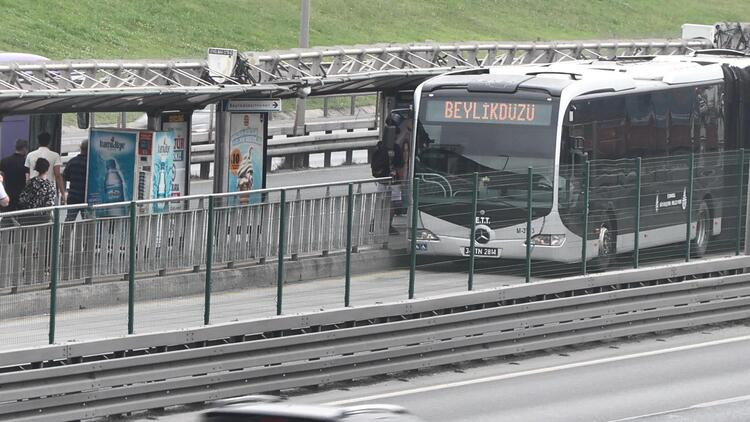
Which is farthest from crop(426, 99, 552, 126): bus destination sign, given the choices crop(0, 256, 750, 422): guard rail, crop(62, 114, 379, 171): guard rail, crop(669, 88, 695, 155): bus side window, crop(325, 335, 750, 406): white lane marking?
crop(62, 114, 379, 171): guard rail

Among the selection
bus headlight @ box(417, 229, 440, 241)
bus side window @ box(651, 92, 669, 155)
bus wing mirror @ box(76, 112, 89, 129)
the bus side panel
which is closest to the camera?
bus headlight @ box(417, 229, 440, 241)

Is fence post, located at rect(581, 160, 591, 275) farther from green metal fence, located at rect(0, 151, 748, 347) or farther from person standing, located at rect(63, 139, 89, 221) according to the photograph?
person standing, located at rect(63, 139, 89, 221)

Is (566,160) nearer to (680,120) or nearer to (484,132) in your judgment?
(484,132)

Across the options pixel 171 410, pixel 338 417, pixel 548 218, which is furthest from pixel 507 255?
pixel 338 417

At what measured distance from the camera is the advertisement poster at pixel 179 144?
23.5m

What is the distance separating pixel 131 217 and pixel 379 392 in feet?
11.5

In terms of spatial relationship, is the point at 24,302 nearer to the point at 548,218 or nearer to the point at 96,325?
the point at 96,325

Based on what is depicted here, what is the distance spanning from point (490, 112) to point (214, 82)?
4.03m

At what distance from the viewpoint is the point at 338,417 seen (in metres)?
8.82

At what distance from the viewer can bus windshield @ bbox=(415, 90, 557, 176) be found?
23062 mm

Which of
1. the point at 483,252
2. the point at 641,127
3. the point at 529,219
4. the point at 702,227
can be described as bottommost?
the point at 483,252

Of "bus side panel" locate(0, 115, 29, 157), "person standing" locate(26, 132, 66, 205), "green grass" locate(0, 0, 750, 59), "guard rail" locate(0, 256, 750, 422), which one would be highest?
"green grass" locate(0, 0, 750, 59)

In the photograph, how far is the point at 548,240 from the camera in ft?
69.8

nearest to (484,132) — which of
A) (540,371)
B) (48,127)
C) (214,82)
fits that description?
(214,82)
